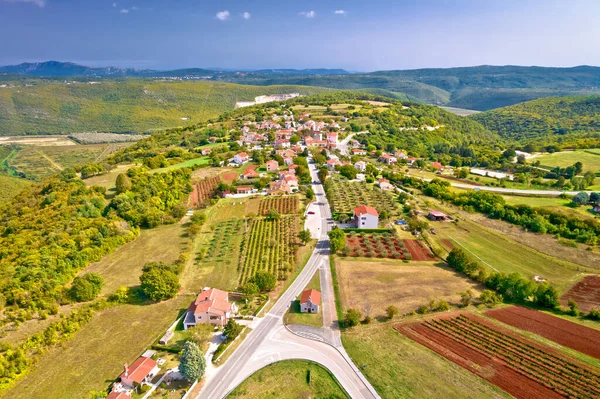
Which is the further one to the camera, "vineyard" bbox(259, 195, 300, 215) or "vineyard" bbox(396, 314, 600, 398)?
"vineyard" bbox(259, 195, 300, 215)

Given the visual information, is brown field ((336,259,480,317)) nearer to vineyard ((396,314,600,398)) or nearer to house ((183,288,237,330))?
vineyard ((396,314,600,398))

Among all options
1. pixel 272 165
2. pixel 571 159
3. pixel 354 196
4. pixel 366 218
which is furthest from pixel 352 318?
pixel 571 159

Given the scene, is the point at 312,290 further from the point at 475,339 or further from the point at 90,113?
the point at 90,113

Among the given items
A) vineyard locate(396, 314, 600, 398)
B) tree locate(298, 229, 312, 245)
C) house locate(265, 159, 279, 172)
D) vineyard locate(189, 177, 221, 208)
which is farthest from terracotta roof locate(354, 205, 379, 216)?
house locate(265, 159, 279, 172)

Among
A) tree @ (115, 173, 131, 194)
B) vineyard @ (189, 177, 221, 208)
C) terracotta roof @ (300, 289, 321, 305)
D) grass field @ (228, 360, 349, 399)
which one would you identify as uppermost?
tree @ (115, 173, 131, 194)

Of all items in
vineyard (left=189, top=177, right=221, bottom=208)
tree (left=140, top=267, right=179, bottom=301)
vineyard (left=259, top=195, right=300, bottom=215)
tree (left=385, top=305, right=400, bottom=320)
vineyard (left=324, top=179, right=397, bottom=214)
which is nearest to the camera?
tree (left=385, top=305, right=400, bottom=320)

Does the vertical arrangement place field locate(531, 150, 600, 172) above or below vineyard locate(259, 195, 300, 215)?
above

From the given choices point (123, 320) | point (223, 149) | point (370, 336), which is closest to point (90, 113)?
point (223, 149)
